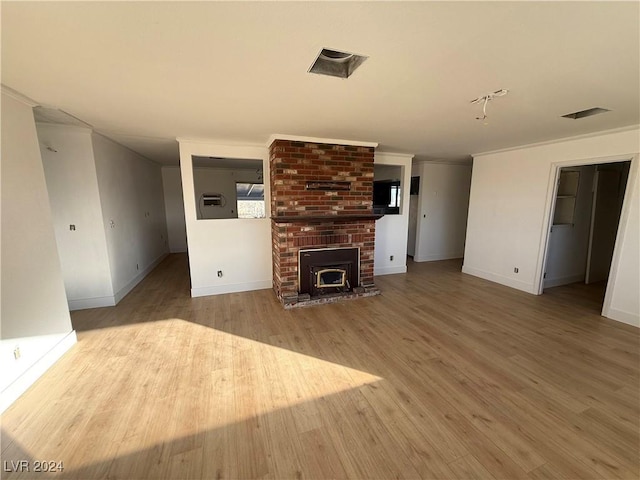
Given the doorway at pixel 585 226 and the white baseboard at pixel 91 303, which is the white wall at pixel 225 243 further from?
the doorway at pixel 585 226

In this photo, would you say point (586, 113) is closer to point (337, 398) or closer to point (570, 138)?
point (570, 138)

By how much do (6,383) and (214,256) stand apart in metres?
2.36

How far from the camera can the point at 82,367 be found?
223 centimetres

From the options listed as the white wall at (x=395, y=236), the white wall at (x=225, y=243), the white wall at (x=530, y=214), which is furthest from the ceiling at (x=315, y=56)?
the white wall at (x=395, y=236)

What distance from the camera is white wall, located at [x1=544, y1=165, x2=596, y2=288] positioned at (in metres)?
4.14

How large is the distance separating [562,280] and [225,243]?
18.5 feet

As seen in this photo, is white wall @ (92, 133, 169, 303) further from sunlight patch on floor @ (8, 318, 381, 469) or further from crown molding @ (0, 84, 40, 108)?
sunlight patch on floor @ (8, 318, 381, 469)

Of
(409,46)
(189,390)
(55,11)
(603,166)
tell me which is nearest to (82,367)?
(189,390)

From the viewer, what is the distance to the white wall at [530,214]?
3043 mm

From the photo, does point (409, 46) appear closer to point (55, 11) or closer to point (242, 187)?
point (55, 11)

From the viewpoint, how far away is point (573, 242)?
4.30 meters

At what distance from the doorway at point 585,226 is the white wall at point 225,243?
14.7 ft

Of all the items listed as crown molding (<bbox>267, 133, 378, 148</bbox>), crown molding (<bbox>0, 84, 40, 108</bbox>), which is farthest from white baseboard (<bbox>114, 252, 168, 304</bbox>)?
crown molding (<bbox>267, 133, 378, 148</bbox>)

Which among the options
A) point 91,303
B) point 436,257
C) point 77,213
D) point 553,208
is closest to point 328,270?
point 91,303
